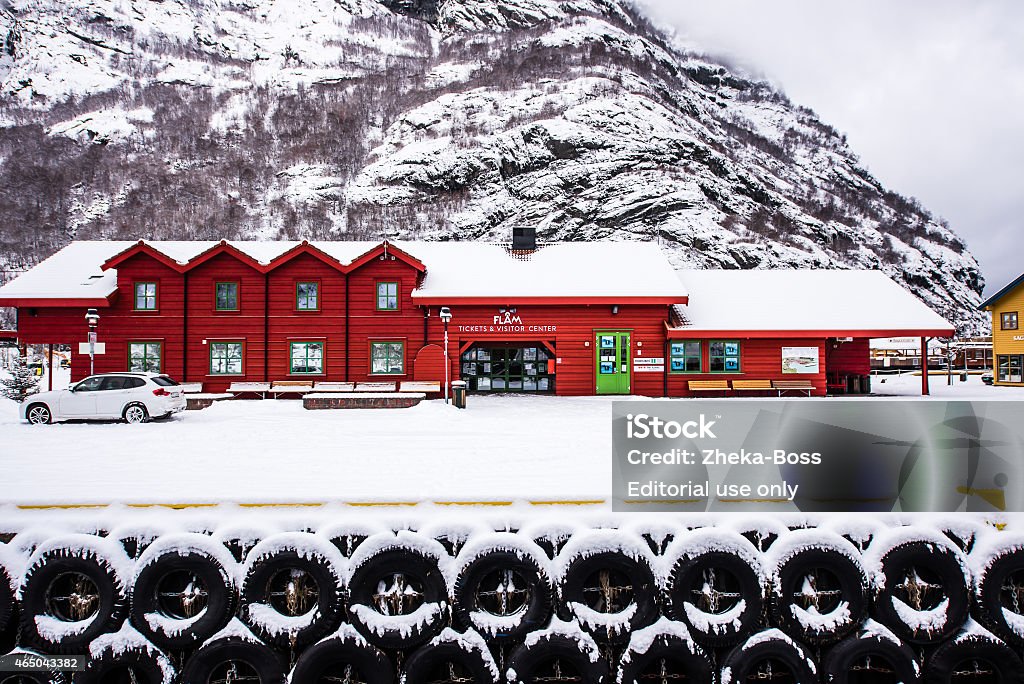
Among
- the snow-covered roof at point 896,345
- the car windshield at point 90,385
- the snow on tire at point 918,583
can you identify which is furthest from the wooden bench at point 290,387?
the snow-covered roof at point 896,345

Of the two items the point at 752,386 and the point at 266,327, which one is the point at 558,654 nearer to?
the point at 752,386

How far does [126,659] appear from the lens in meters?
5.49

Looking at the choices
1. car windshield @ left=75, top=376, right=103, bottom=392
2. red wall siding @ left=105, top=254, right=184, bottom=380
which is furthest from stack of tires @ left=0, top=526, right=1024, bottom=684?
red wall siding @ left=105, top=254, right=184, bottom=380

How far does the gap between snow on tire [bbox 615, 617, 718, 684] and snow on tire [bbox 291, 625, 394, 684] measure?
2.43m

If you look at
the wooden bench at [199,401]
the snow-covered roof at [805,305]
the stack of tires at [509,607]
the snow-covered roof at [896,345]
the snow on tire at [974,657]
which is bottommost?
the snow on tire at [974,657]

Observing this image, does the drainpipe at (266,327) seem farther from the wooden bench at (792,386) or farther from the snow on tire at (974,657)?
the snow on tire at (974,657)

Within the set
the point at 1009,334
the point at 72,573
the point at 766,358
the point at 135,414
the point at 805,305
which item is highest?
the point at 805,305

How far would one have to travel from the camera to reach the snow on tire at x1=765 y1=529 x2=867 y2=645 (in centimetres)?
552

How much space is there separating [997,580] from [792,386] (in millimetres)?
14845

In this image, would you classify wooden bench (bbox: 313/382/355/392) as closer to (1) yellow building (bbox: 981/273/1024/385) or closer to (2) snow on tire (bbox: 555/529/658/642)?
(2) snow on tire (bbox: 555/529/658/642)

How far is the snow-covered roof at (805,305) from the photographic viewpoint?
63.9ft

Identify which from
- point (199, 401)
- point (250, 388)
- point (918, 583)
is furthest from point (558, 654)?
point (250, 388)

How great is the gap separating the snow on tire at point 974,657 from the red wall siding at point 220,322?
63.0 ft

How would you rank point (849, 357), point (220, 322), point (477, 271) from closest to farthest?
1. point (220, 322)
2. point (477, 271)
3. point (849, 357)
